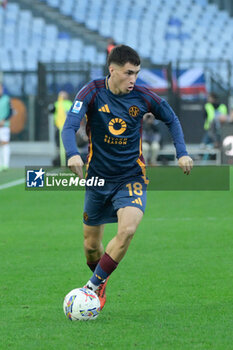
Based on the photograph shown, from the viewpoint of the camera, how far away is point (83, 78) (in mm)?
23688

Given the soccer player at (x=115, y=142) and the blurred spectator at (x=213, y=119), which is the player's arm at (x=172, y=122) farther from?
the blurred spectator at (x=213, y=119)

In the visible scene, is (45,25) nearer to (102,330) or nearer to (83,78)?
(83,78)

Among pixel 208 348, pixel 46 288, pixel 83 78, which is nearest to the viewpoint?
pixel 208 348

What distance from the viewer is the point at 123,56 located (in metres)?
5.46

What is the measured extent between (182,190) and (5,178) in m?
4.38

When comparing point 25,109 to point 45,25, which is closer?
point 25,109

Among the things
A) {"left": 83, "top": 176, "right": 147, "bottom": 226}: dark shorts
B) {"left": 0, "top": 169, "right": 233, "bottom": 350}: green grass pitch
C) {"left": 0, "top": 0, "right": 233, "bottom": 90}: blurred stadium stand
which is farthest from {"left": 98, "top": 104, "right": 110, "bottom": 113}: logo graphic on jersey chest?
Result: {"left": 0, "top": 0, "right": 233, "bottom": 90}: blurred stadium stand

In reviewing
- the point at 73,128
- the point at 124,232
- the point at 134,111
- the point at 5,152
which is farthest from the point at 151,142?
the point at 124,232

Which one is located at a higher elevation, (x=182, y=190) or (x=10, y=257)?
(x=10, y=257)

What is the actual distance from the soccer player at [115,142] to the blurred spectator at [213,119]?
1564 cm

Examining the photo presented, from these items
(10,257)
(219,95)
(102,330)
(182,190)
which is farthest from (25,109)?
(102,330)

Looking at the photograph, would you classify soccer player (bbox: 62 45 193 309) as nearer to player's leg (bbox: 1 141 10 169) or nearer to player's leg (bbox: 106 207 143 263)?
player's leg (bbox: 106 207 143 263)

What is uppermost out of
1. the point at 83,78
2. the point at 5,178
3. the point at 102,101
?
the point at 102,101

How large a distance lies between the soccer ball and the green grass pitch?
2.4 inches
